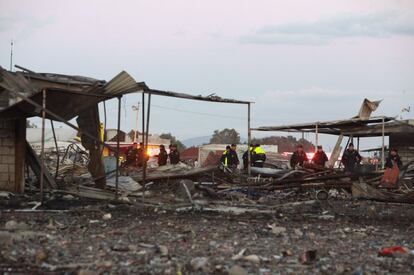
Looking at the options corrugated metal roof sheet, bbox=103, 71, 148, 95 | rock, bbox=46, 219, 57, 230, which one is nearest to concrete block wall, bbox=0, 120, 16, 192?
corrugated metal roof sheet, bbox=103, 71, 148, 95

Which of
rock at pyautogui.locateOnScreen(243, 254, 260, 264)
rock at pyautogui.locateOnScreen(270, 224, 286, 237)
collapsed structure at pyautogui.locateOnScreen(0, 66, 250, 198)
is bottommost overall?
rock at pyautogui.locateOnScreen(270, 224, 286, 237)

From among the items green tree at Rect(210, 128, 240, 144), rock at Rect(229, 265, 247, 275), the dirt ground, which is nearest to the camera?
rock at Rect(229, 265, 247, 275)

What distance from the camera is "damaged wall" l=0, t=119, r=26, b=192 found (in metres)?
14.4

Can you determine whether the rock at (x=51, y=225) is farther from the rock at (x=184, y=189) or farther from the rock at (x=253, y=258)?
the rock at (x=184, y=189)

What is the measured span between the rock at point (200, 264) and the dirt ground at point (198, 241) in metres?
0.01

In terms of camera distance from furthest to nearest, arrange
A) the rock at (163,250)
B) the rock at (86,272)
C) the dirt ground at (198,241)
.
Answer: the rock at (163,250)
the dirt ground at (198,241)
the rock at (86,272)

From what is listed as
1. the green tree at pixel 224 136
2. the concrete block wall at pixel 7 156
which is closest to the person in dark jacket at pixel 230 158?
the concrete block wall at pixel 7 156

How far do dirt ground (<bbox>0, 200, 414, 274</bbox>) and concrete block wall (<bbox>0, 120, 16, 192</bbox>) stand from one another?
280cm

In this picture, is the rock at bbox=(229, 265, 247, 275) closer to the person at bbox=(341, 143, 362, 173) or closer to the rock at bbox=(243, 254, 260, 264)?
the rock at bbox=(243, 254, 260, 264)

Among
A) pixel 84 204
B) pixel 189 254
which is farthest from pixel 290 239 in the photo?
pixel 84 204

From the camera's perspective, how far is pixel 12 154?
47.7ft

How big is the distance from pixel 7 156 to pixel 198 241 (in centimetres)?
796

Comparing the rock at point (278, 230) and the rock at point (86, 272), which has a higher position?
the rock at point (86, 272)

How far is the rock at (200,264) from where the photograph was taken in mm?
6279
